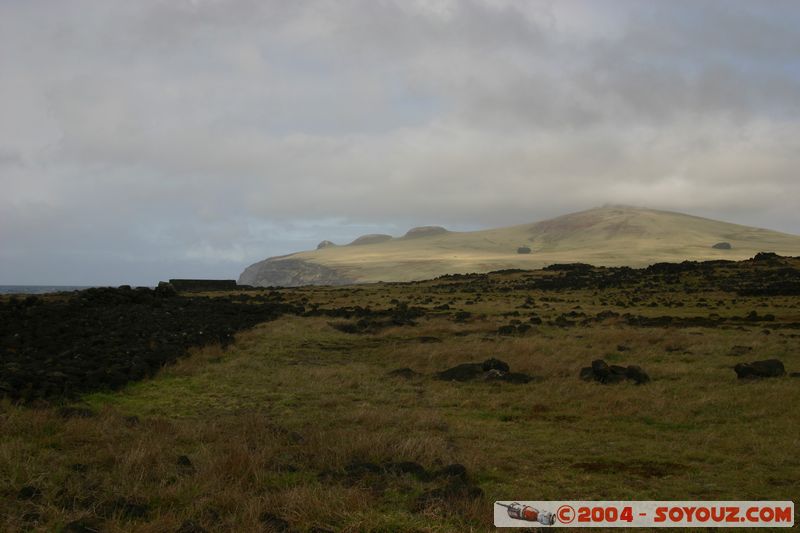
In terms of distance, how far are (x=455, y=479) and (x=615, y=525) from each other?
247 centimetres

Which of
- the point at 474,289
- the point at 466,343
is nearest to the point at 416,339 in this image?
the point at 466,343

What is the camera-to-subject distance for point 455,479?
9.51 m

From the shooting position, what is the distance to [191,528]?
7.21 meters

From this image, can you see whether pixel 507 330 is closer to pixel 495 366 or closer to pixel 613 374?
pixel 495 366

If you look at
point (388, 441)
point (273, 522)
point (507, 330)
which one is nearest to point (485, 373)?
point (388, 441)

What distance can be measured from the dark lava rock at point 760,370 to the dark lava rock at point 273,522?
626 inches

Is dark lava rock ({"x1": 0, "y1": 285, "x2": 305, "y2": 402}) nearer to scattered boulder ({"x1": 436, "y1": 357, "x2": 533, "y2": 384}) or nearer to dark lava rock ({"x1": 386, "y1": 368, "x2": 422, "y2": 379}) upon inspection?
dark lava rock ({"x1": 386, "y1": 368, "x2": 422, "y2": 379})

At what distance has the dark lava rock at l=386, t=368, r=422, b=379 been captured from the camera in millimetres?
20531

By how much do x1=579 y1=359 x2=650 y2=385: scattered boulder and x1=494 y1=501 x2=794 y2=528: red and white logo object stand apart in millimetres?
9801

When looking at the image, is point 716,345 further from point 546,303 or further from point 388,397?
point 546,303

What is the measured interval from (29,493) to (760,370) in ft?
62.1

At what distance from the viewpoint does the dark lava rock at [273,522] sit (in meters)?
7.37

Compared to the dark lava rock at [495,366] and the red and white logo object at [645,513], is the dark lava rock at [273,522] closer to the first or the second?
the red and white logo object at [645,513]

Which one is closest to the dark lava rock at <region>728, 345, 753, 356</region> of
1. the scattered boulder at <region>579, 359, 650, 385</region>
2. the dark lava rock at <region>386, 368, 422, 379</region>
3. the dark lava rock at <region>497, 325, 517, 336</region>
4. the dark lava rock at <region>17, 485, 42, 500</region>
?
the scattered boulder at <region>579, 359, 650, 385</region>
